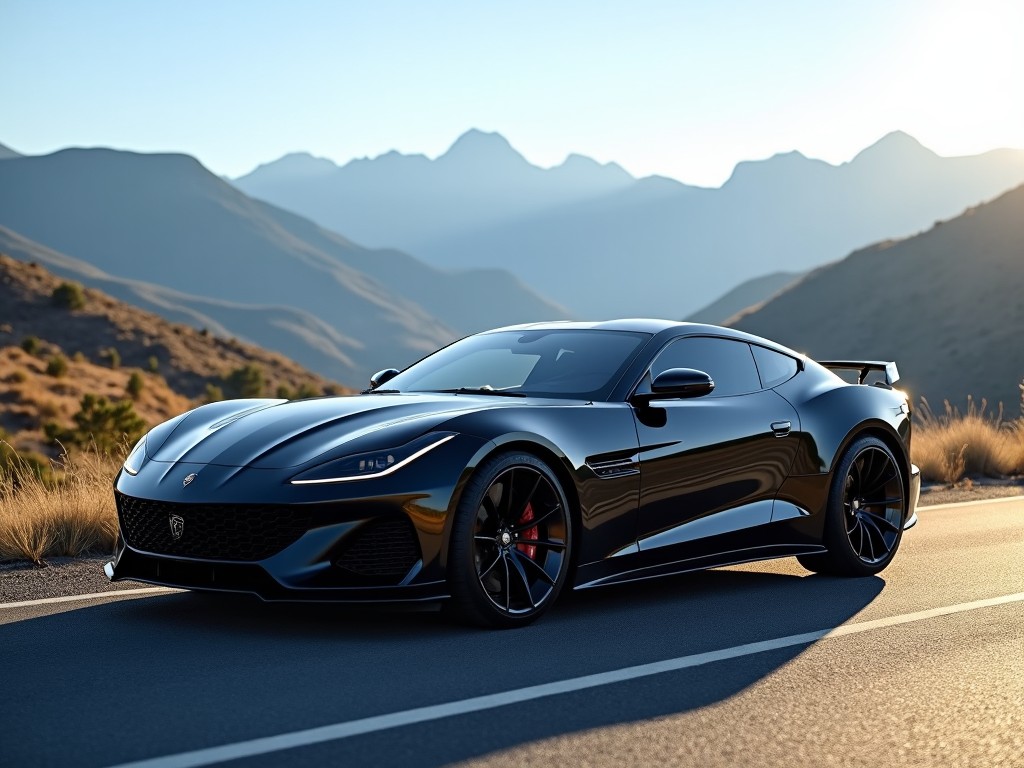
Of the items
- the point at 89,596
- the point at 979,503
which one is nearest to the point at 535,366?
the point at 89,596

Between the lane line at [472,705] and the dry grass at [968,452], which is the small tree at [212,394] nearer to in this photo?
the dry grass at [968,452]

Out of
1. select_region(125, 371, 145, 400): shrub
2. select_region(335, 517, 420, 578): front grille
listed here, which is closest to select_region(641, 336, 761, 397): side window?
select_region(335, 517, 420, 578): front grille

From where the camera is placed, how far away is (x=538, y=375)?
275 inches

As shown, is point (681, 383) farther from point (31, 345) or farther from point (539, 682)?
point (31, 345)

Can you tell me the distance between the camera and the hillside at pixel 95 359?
4038 cm

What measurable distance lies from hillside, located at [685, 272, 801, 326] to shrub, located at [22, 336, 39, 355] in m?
122

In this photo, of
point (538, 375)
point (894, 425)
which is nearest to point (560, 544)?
point (538, 375)

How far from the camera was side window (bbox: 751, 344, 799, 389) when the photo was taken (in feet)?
25.1

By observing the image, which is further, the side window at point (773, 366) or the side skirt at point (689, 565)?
the side window at point (773, 366)

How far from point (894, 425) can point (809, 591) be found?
1.42m

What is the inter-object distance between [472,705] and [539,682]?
0.45 metres

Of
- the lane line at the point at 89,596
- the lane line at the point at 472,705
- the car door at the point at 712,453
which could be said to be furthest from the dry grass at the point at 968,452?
the lane line at the point at 89,596

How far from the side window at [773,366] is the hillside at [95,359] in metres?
31.1

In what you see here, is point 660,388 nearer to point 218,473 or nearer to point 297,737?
point 218,473
